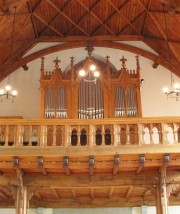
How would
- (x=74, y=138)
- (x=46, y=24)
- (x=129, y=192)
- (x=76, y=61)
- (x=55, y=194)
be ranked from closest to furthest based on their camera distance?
1. (x=74, y=138)
2. (x=129, y=192)
3. (x=55, y=194)
4. (x=46, y=24)
5. (x=76, y=61)

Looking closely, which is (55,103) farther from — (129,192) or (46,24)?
(129,192)

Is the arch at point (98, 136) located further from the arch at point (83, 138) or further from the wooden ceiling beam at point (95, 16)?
the wooden ceiling beam at point (95, 16)

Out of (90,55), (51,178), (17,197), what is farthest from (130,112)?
(17,197)

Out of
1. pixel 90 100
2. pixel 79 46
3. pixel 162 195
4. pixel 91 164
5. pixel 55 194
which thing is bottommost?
pixel 162 195

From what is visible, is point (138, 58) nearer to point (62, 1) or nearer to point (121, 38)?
point (121, 38)

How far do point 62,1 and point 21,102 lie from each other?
14.0 ft

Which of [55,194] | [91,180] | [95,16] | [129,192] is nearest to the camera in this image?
[91,180]

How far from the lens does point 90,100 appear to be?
54.3 feet

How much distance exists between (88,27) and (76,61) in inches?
58.4

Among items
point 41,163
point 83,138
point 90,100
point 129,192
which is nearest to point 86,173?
point 41,163

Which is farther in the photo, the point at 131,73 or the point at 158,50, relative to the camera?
the point at 158,50

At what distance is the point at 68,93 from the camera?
1675cm

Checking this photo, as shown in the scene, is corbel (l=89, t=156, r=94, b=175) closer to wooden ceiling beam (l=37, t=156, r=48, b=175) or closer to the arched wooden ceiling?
wooden ceiling beam (l=37, t=156, r=48, b=175)

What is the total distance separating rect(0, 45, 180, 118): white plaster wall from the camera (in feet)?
58.0
